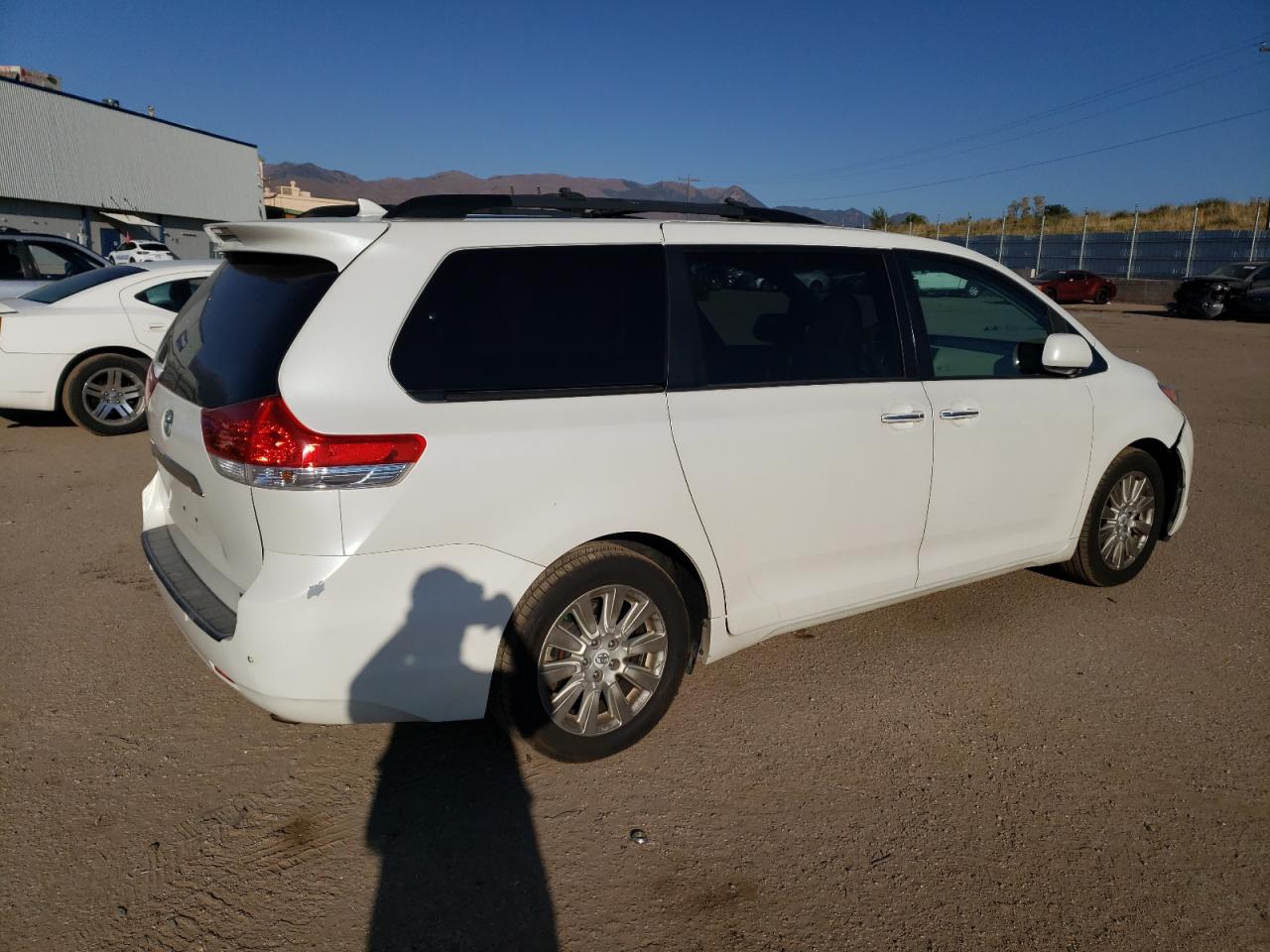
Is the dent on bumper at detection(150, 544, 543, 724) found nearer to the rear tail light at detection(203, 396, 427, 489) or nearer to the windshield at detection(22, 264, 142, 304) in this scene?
the rear tail light at detection(203, 396, 427, 489)

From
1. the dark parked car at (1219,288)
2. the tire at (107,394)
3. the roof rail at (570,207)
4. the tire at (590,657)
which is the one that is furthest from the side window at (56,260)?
the dark parked car at (1219,288)

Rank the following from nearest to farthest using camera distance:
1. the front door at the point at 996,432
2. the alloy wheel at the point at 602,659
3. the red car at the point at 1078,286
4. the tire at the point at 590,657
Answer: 1. the tire at the point at 590,657
2. the alloy wheel at the point at 602,659
3. the front door at the point at 996,432
4. the red car at the point at 1078,286

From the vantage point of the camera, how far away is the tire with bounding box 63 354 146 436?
8.13 meters

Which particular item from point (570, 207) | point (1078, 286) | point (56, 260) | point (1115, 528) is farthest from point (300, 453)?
point (1078, 286)

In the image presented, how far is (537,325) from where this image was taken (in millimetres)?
2996

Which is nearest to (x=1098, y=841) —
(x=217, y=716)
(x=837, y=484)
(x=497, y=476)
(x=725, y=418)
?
(x=837, y=484)

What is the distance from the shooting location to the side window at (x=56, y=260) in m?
10.4

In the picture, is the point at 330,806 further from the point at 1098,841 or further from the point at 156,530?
the point at 1098,841

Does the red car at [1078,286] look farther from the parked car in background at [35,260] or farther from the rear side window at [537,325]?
the rear side window at [537,325]

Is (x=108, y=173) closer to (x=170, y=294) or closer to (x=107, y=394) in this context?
(x=170, y=294)

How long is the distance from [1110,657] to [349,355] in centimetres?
361

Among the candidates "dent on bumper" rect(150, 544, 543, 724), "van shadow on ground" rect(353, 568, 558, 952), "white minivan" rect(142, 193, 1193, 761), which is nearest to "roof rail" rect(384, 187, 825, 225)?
"white minivan" rect(142, 193, 1193, 761)

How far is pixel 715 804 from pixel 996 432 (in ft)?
6.78

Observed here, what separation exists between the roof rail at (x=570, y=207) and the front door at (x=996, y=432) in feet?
2.42
